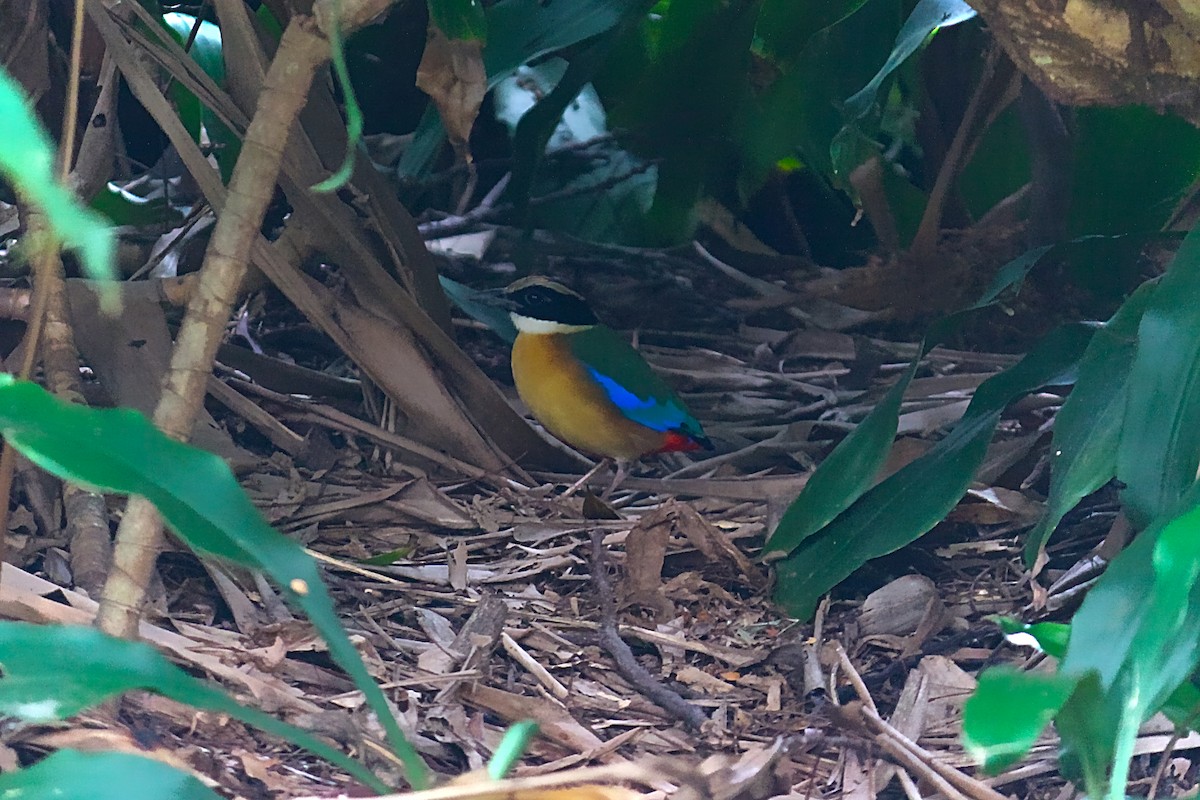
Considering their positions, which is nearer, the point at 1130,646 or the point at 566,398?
the point at 1130,646

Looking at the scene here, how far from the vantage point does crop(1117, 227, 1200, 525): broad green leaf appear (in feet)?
5.03

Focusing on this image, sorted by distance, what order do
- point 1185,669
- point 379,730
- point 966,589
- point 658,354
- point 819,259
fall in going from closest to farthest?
1. point 1185,669
2. point 379,730
3. point 966,589
4. point 658,354
5. point 819,259

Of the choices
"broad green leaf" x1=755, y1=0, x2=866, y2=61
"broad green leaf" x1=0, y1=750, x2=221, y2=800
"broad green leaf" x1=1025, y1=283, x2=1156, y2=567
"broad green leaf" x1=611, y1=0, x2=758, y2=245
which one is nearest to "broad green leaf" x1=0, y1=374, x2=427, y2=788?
"broad green leaf" x1=0, y1=750, x2=221, y2=800

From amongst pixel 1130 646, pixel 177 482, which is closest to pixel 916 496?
pixel 1130 646

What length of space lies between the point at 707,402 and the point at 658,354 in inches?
16.2

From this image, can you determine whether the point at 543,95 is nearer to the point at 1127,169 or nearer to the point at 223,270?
the point at 1127,169

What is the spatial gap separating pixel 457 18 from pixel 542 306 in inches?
67.5

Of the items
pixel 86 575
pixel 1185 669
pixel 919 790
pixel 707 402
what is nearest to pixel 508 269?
pixel 707 402

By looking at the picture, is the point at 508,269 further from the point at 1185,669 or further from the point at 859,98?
the point at 1185,669

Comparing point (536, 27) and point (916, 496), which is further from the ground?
point (536, 27)

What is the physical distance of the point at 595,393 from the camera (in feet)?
11.4

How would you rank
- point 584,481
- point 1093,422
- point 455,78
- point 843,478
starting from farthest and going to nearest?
point 584,481
point 843,478
point 455,78
point 1093,422

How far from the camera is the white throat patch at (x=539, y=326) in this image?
349cm

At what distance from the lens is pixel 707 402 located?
3.62m
